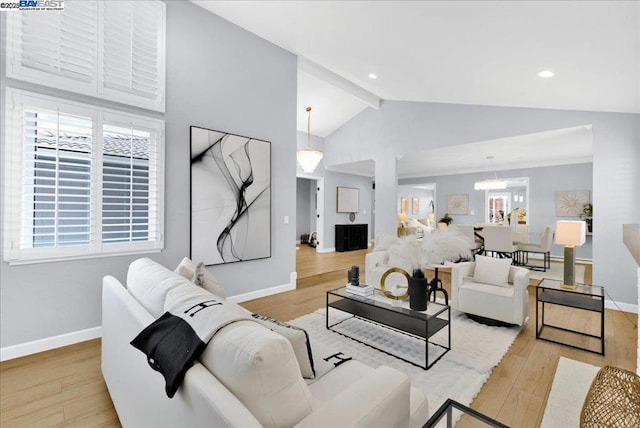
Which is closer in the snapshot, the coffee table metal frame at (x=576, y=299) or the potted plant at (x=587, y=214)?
the coffee table metal frame at (x=576, y=299)

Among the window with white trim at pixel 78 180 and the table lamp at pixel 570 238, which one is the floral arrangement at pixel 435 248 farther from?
the window with white trim at pixel 78 180

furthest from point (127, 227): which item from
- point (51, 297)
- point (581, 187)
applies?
point (581, 187)

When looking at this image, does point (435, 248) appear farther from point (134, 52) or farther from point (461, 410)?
point (134, 52)

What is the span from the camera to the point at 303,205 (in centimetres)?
1043

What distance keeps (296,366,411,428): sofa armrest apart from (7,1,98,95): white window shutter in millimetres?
3303

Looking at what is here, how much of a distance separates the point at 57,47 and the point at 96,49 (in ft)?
0.93

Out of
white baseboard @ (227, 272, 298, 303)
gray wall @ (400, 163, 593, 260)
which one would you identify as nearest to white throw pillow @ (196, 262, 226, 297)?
white baseboard @ (227, 272, 298, 303)

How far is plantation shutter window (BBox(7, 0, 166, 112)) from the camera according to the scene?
250 centimetres

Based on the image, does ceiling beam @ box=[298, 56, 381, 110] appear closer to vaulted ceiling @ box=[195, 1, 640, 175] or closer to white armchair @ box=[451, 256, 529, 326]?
vaulted ceiling @ box=[195, 1, 640, 175]

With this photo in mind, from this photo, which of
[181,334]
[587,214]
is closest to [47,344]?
[181,334]

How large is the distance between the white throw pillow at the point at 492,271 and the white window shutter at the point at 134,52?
394 centimetres

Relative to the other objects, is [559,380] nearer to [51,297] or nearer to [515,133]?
[515,133]

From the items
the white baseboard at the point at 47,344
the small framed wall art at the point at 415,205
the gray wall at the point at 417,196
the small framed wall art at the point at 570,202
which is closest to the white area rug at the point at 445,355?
the white baseboard at the point at 47,344

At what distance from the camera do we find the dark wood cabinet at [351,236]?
821 cm
